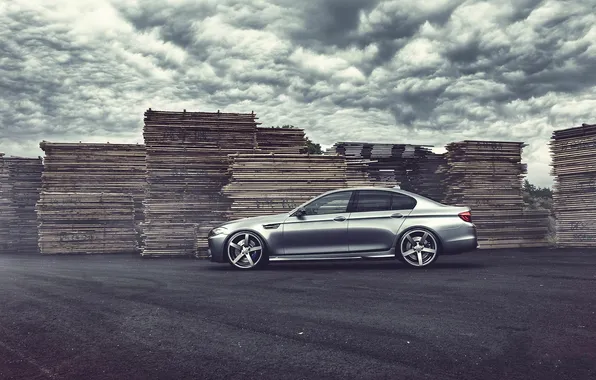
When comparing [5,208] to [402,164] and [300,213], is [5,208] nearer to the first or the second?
[402,164]

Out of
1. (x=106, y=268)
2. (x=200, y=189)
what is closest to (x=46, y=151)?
(x=200, y=189)

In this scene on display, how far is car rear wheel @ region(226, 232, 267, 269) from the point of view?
1094 centimetres

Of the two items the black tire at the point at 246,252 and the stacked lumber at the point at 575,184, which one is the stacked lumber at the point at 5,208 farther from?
the stacked lumber at the point at 575,184

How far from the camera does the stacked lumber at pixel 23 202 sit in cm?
2172

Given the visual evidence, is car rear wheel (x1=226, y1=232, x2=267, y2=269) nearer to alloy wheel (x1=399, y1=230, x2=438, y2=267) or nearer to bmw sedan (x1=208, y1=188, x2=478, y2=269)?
bmw sedan (x1=208, y1=188, x2=478, y2=269)

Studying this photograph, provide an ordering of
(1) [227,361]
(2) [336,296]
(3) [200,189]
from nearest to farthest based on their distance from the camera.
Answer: (1) [227,361]
(2) [336,296]
(3) [200,189]

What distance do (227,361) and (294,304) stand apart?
252 centimetres

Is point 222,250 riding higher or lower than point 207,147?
lower

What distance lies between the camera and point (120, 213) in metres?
18.6

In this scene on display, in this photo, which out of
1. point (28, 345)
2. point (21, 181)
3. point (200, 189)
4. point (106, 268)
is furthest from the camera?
point (21, 181)

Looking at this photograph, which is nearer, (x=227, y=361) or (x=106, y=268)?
(x=227, y=361)

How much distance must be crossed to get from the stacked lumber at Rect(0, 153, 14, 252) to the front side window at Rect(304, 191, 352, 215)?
15.5 meters

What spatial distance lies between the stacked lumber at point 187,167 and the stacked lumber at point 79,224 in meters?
2.13

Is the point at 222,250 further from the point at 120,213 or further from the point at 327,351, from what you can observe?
the point at 120,213
